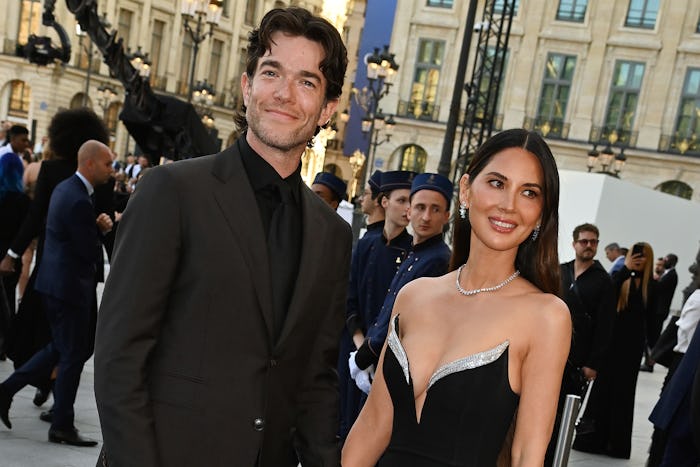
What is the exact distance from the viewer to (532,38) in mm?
34594

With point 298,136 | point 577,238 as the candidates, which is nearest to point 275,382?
point 298,136

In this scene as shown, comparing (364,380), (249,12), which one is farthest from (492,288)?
(249,12)

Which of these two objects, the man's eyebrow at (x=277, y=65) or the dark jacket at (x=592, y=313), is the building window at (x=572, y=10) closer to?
the dark jacket at (x=592, y=313)

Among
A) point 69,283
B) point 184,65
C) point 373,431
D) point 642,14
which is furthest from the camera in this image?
point 184,65

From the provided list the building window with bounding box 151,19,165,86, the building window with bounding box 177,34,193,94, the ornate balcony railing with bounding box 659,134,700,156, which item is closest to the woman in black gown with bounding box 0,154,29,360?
the ornate balcony railing with bounding box 659,134,700,156

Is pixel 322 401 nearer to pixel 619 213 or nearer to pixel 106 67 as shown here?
pixel 619 213

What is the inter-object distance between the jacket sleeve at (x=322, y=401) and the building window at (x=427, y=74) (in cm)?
3444

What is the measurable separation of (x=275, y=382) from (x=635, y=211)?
45.7 ft

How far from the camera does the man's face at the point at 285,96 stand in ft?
7.02

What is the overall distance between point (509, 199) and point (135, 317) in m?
1.13

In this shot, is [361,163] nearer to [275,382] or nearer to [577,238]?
[577,238]

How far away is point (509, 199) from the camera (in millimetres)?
2312

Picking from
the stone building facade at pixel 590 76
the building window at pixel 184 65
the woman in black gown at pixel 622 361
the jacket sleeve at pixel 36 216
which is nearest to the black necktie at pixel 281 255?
the jacket sleeve at pixel 36 216

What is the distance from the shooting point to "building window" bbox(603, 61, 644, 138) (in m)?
33.6
